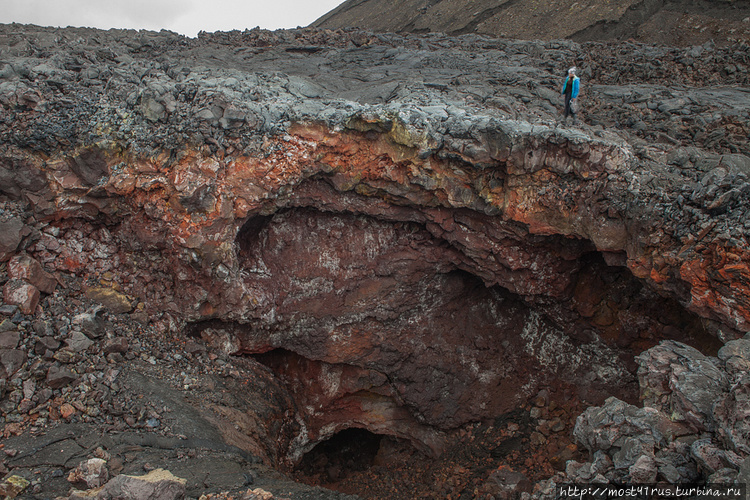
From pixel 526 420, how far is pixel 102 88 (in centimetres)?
936

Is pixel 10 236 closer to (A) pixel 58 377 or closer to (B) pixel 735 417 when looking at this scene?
(A) pixel 58 377

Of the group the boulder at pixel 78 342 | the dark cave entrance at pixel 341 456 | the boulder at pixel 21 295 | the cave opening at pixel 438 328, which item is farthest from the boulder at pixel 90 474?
the dark cave entrance at pixel 341 456

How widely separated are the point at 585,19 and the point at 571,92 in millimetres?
8028

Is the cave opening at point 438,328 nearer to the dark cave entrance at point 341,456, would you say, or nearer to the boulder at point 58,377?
the dark cave entrance at point 341,456

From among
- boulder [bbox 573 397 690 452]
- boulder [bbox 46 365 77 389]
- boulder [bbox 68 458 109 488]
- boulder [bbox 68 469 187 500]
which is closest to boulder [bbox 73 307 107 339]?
boulder [bbox 46 365 77 389]

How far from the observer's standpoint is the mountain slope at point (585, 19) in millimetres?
11016

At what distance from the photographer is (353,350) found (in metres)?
8.60

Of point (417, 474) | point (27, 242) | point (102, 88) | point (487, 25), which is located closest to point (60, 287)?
point (27, 242)

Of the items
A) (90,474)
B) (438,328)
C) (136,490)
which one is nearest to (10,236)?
(90,474)

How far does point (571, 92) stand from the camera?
6.77m

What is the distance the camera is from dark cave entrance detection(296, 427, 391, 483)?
31.5 feet

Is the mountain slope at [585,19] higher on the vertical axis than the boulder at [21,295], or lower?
higher

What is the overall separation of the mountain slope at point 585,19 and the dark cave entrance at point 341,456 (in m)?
11.8

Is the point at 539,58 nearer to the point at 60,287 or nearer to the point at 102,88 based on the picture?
the point at 102,88
